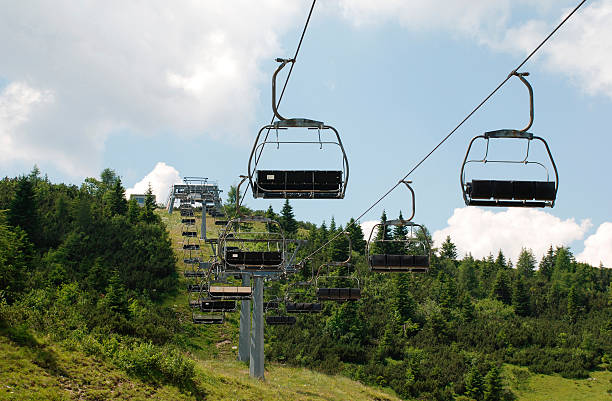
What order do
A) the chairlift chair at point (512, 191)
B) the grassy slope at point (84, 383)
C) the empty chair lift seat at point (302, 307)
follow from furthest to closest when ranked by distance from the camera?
the empty chair lift seat at point (302, 307)
the grassy slope at point (84, 383)
the chairlift chair at point (512, 191)

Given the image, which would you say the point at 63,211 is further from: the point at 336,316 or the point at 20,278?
the point at 336,316

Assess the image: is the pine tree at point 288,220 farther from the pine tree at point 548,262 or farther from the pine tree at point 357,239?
the pine tree at point 548,262

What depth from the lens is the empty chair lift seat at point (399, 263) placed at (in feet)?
43.8

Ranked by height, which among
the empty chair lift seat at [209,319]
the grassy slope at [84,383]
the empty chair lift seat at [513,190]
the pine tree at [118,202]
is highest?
the pine tree at [118,202]

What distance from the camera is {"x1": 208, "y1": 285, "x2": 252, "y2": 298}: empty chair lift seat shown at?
1856cm

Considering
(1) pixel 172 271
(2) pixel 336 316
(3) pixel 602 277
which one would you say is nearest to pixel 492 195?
(2) pixel 336 316

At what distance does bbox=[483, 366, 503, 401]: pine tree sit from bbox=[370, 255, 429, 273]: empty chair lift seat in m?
26.5

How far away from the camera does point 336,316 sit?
1777 inches

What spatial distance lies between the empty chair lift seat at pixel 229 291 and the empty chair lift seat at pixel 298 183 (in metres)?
11.0

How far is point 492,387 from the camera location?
116ft

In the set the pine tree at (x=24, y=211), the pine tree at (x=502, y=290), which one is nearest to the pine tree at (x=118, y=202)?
the pine tree at (x=24, y=211)

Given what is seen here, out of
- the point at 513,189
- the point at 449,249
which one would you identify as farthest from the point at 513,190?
the point at 449,249

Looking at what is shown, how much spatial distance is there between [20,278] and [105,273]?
10420 millimetres

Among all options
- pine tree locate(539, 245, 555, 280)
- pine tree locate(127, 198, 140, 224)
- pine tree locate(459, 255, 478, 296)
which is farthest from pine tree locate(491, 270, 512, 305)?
pine tree locate(127, 198, 140, 224)
